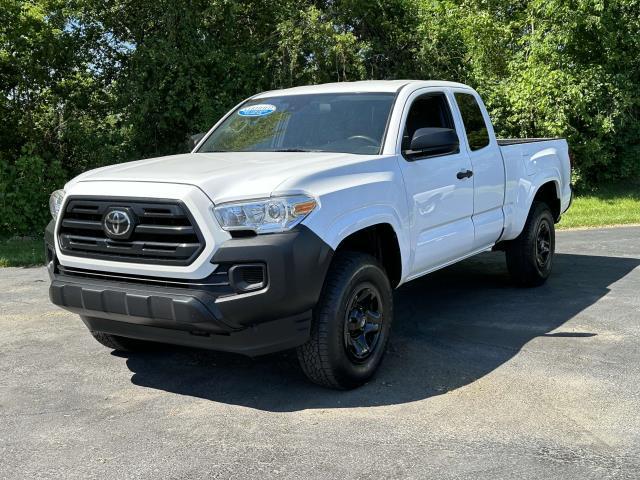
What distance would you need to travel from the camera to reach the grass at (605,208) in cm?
1302

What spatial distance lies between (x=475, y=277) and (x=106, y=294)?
4.90 m

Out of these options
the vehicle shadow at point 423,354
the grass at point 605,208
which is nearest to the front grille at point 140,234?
the vehicle shadow at point 423,354

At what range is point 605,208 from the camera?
15.0 meters

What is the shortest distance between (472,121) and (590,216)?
8063 millimetres

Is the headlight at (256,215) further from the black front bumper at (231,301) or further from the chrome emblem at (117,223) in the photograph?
the chrome emblem at (117,223)

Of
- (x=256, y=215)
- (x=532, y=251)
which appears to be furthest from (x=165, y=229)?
(x=532, y=251)

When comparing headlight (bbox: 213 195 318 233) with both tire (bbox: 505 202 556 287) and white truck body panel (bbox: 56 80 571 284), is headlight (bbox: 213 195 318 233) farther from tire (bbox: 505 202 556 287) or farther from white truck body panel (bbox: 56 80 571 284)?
tire (bbox: 505 202 556 287)

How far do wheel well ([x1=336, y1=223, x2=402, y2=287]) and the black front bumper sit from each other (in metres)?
0.61

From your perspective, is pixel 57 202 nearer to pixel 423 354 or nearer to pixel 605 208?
pixel 423 354

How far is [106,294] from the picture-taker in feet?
14.2

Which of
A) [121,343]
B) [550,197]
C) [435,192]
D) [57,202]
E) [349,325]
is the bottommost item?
[121,343]

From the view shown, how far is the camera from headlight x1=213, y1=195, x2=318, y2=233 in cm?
413

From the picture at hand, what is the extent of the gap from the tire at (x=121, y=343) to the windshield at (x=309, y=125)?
5.34ft

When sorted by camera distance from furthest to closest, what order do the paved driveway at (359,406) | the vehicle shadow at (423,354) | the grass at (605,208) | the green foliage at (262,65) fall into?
the green foliage at (262,65) < the grass at (605,208) < the vehicle shadow at (423,354) < the paved driveway at (359,406)
